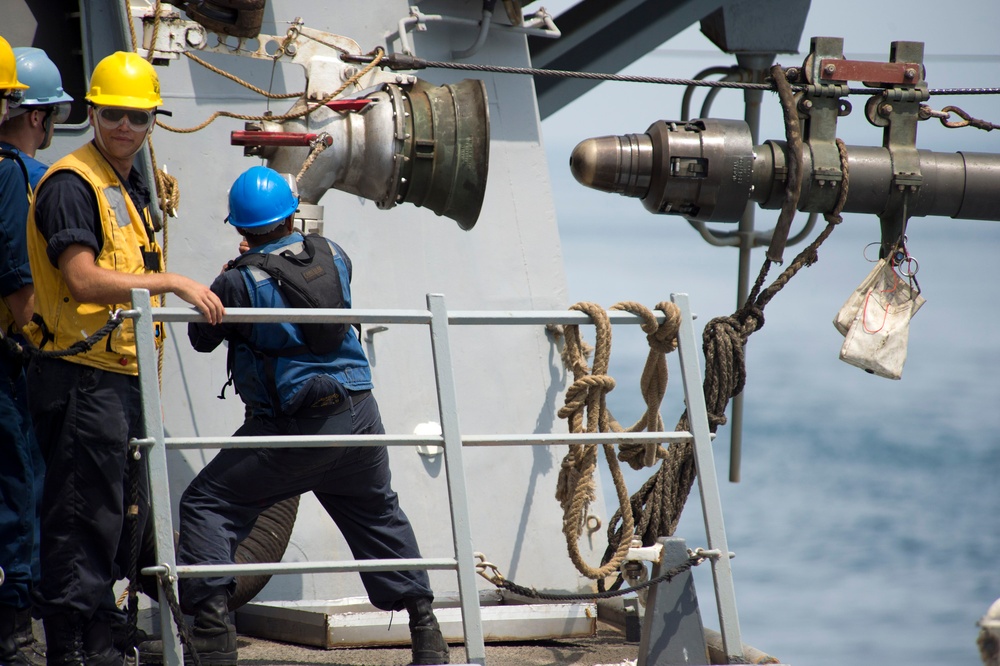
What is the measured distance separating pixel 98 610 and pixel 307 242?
1.08 m

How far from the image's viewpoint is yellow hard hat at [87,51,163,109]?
2980 mm

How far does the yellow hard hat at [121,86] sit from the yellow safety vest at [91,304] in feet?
0.44

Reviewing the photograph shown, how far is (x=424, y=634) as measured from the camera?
320 cm

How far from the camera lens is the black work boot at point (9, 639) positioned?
119 inches

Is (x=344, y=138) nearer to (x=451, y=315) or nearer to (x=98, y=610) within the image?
(x=451, y=315)

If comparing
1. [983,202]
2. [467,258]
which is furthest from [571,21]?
[983,202]

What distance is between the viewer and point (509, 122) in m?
4.61

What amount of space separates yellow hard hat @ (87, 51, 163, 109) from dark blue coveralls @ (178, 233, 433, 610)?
1.56ft

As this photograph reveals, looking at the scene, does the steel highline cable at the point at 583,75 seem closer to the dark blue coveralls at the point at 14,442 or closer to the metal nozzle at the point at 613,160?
the metal nozzle at the point at 613,160

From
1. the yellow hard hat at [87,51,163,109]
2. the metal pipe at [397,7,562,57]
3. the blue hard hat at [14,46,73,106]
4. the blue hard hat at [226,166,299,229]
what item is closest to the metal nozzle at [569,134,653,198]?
the metal pipe at [397,7,562,57]

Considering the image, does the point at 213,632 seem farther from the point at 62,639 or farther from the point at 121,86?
the point at 121,86

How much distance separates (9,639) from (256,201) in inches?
51.0

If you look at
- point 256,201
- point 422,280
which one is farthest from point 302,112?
point 422,280

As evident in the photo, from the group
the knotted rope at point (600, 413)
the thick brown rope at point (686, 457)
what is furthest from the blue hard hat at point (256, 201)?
the thick brown rope at point (686, 457)
